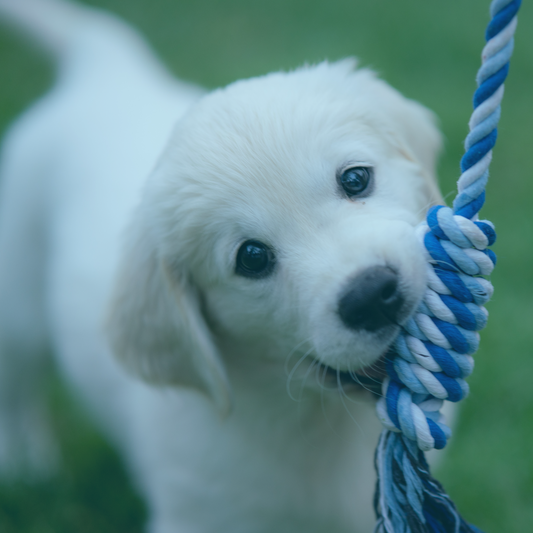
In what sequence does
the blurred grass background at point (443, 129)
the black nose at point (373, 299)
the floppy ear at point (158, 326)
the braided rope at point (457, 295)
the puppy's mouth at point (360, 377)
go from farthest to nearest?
the blurred grass background at point (443, 129) < the floppy ear at point (158, 326) < the puppy's mouth at point (360, 377) < the black nose at point (373, 299) < the braided rope at point (457, 295)

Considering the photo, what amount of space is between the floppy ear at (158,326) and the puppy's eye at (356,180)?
591mm

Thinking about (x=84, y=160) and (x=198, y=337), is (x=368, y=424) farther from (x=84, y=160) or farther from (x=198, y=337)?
(x=84, y=160)

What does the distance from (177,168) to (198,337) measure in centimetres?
52

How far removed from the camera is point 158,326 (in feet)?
6.48

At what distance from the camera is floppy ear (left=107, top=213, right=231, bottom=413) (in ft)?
6.20

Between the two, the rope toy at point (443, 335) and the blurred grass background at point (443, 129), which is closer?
the rope toy at point (443, 335)

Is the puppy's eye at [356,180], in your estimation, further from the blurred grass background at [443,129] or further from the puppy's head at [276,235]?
the blurred grass background at [443,129]

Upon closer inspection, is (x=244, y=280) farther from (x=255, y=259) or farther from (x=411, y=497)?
(x=411, y=497)

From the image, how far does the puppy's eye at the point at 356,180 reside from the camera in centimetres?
170

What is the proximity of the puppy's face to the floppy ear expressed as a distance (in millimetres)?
59

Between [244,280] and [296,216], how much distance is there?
0.93 feet

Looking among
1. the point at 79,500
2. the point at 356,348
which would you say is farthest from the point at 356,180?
the point at 79,500

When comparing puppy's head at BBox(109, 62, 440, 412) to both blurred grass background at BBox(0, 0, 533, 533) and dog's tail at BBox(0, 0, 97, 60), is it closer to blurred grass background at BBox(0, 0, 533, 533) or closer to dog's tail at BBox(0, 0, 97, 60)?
blurred grass background at BBox(0, 0, 533, 533)

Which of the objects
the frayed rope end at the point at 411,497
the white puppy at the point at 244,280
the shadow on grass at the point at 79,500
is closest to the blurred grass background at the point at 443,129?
the shadow on grass at the point at 79,500
